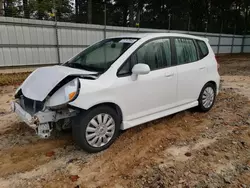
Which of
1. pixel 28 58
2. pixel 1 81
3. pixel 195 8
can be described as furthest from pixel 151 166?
pixel 195 8

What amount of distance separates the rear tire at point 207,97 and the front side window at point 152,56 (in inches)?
47.9

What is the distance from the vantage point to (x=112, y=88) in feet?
9.28

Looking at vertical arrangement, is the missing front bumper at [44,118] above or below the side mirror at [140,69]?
below

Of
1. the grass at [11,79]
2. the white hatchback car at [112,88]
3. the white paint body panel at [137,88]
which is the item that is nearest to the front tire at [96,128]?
the white hatchback car at [112,88]

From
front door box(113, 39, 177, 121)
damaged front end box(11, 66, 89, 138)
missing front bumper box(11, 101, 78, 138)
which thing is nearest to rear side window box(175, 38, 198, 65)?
front door box(113, 39, 177, 121)

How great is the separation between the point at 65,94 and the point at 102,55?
115 cm

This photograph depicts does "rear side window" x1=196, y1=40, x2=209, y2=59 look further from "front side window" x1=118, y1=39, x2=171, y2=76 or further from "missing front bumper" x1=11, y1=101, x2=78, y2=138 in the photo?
"missing front bumper" x1=11, y1=101, x2=78, y2=138

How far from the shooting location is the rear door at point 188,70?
3.70 m

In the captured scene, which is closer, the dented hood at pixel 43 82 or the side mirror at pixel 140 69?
the dented hood at pixel 43 82

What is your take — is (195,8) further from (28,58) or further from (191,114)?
(191,114)

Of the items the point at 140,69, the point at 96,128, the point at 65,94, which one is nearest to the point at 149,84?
the point at 140,69

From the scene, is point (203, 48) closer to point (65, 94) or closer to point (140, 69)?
point (140, 69)

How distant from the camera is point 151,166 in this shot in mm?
2602

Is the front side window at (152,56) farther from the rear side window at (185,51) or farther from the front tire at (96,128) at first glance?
the front tire at (96,128)
